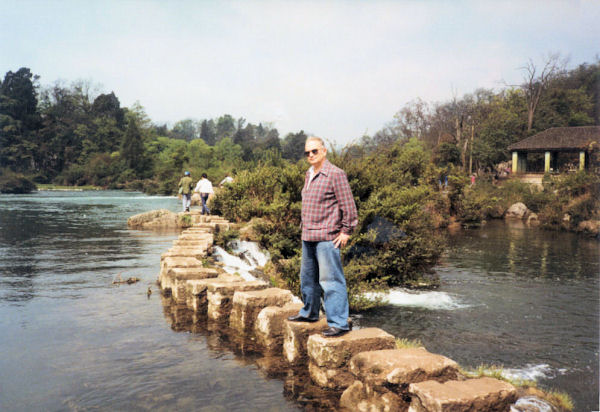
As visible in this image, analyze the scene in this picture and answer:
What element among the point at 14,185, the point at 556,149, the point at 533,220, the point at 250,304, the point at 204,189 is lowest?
the point at 533,220

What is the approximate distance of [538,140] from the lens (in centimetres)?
4025

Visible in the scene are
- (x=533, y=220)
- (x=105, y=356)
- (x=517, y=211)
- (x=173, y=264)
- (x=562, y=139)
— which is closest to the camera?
(x=105, y=356)

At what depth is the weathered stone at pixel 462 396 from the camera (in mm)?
2771

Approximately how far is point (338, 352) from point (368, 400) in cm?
48

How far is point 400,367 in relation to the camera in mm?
3250

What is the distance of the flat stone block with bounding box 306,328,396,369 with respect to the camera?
3.79 m

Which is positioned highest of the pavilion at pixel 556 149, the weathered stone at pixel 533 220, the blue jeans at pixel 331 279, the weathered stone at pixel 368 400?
the pavilion at pixel 556 149

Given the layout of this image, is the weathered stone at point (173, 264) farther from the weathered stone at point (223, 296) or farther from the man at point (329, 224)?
the man at point (329, 224)

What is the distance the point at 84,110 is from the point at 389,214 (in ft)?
307

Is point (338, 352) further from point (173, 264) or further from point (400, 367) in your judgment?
point (173, 264)

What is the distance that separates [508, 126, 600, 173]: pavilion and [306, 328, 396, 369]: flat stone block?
3644 cm

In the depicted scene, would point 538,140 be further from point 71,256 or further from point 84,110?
point 84,110

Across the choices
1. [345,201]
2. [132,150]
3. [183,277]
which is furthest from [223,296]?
[132,150]

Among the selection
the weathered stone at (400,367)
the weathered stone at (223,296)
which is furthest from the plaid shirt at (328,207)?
the weathered stone at (223,296)
